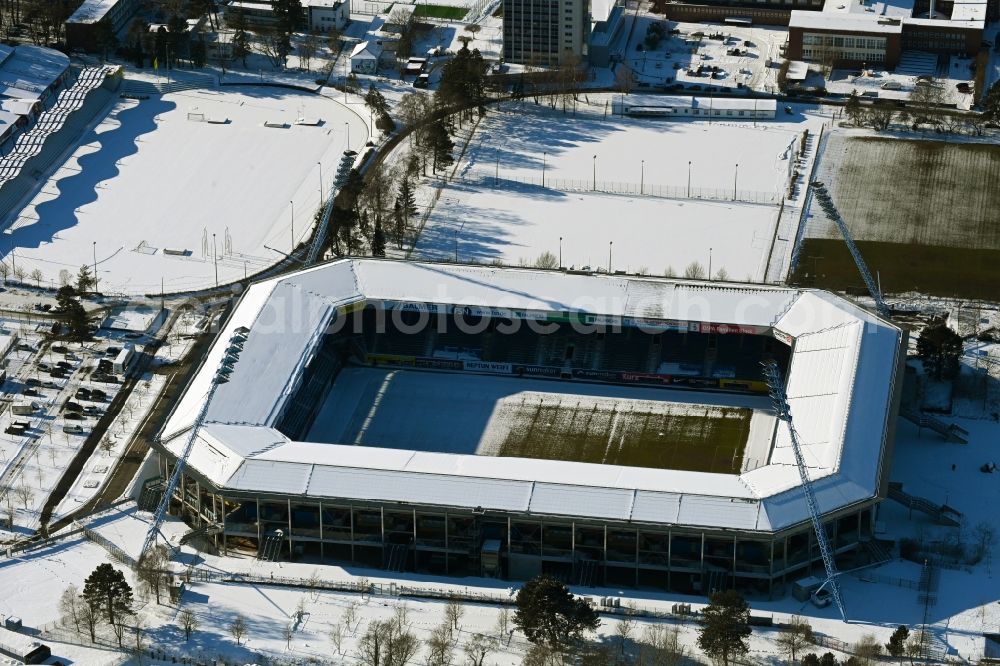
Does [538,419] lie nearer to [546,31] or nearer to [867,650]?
[867,650]

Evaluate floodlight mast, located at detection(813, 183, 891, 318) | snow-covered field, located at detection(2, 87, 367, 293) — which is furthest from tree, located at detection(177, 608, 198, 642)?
floodlight mast, located at detection(813, 183, 891, 318)

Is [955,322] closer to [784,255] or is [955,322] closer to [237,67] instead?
[784,255]

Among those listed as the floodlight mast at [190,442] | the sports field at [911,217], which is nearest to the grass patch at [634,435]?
the floodlight mast at [190,442]

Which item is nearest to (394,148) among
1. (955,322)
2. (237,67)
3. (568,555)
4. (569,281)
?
(237,67)

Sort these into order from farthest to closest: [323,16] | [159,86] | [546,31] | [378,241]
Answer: [323,16]
[546,31]
[159,86]
[378,241]

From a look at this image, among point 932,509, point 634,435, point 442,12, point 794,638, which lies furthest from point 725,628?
point 442,12

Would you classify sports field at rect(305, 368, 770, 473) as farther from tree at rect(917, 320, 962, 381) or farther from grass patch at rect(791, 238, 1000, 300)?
grass patch at rect(791, 238, 1000, 300)
